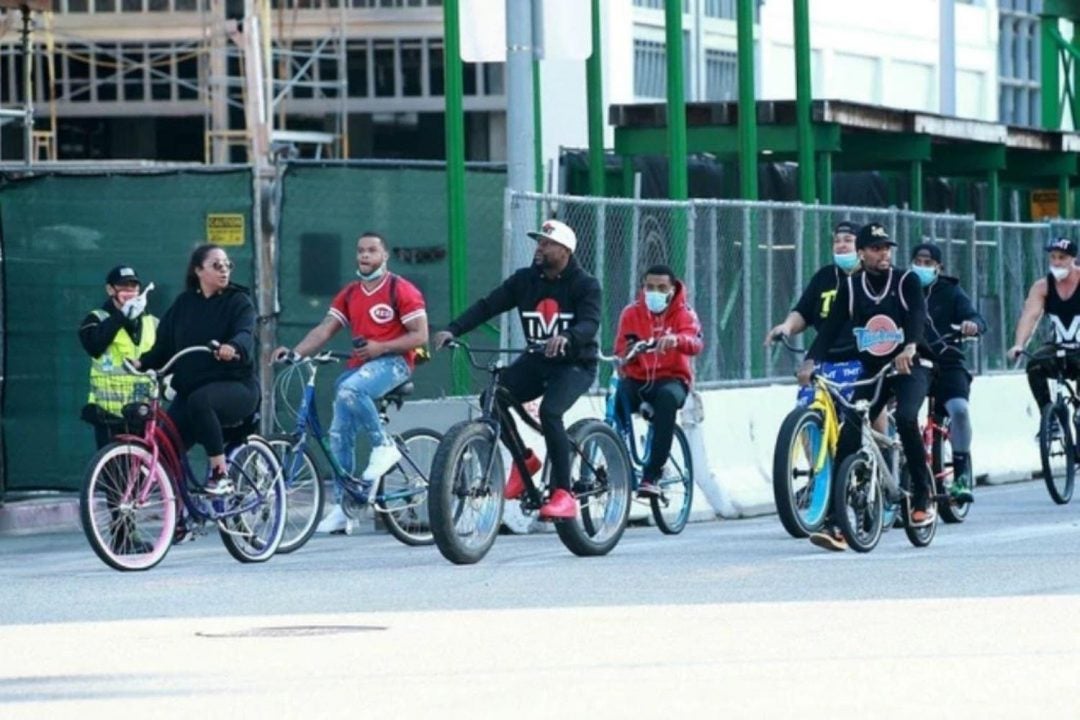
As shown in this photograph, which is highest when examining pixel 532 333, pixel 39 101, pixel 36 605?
pixel 39 101

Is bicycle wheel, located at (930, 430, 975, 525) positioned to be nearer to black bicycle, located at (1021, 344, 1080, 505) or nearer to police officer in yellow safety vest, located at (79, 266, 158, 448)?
black bicycle, located at (1021, 344, 1080, 505)

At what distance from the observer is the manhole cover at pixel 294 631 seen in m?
12.3

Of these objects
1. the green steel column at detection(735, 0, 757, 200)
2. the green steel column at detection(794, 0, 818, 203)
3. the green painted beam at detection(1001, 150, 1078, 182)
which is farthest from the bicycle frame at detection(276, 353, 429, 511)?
the green painted beam at detection(1001, 150, 1078, 182)

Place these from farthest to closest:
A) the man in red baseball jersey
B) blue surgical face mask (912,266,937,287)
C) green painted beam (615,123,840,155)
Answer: green painted beam (615,123,840,155) → blue surgical face mask (912,266,937,287) → the man in red baseball jersey

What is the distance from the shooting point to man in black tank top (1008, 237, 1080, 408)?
21.8m

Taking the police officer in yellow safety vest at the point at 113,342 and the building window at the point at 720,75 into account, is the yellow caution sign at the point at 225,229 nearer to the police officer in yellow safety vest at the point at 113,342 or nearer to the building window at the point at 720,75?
the police officer in yellow safety vest at the point at 113,342

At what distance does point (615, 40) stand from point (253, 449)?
99.5 ft

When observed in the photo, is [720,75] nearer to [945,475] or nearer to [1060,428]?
[1060,428]

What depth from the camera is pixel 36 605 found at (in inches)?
557

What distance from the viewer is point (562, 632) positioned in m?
12.2

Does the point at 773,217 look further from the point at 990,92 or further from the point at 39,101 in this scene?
the point at 990,92

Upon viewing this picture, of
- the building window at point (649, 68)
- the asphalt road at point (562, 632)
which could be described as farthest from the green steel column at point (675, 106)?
the building window at point (649, 68)

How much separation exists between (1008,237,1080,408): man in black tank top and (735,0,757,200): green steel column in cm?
485

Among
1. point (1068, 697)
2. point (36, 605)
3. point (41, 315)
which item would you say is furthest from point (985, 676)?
point (41, 315)
